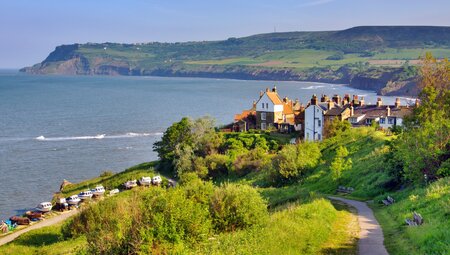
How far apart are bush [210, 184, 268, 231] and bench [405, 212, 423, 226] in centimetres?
657

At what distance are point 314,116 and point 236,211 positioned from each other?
49264 millimetres

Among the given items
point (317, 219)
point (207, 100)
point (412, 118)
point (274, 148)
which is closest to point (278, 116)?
point (274, 148)

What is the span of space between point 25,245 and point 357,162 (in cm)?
2906

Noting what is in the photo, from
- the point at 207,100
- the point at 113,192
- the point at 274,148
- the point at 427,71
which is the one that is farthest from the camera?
the point at 207,100

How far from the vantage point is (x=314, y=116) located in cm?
7138

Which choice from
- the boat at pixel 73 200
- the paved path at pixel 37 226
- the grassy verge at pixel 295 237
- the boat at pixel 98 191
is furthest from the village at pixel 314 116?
the grassy verge at pixel 295 237

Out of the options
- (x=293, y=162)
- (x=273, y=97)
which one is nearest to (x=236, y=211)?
(x=293, y=162)

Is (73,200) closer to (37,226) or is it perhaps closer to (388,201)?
(37,226)

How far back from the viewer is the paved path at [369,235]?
21147 millimetres

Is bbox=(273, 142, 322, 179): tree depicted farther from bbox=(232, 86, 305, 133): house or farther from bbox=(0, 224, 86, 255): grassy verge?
bbox=(232, 86, 305, 133): house

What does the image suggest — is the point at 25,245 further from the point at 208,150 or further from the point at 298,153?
the point at 208,150

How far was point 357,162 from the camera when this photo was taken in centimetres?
4728

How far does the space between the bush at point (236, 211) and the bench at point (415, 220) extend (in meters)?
6.57

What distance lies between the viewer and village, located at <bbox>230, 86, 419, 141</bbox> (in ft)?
230
